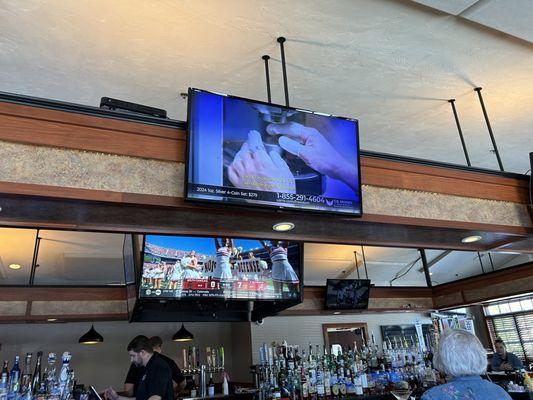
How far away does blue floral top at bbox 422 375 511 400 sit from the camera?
1.85 m

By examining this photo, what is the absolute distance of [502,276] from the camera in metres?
7.64

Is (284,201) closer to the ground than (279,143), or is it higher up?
closer to the ground

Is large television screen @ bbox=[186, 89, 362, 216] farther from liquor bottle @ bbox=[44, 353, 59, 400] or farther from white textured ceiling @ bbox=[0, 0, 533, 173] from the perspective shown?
liquor bottle @ bbox=[44, 353, 59, 400]

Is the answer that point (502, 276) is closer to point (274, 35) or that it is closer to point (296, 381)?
point (296, 381)

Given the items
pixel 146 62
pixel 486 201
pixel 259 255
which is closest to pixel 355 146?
pixel 486 201

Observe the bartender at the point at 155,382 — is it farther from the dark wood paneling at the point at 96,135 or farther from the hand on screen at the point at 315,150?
the hand on screen at the point at 315,150

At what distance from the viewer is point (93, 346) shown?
29.0ft

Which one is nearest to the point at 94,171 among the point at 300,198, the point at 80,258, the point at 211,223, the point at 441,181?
the point at 211,223

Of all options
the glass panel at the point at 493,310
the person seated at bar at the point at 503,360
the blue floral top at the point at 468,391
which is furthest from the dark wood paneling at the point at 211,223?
the glass panel at the point at 493,310

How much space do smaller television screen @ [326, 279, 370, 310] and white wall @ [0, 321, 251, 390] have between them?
95.7 inches

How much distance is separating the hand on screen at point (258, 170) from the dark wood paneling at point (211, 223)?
0.50 ft

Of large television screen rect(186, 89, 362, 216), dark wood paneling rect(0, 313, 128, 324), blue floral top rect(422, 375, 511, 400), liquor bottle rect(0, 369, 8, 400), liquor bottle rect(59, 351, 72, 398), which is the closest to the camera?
blue floral top rect(422, 375, 511, 400)

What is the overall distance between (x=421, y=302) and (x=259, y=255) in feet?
18.7

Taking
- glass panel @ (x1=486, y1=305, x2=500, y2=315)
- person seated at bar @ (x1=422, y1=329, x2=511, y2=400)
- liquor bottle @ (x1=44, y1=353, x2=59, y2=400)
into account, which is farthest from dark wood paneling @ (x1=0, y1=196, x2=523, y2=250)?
glass panel @ (x1=486, y1=305, x2=500, y2=315)
